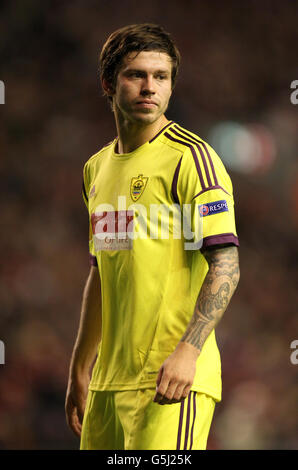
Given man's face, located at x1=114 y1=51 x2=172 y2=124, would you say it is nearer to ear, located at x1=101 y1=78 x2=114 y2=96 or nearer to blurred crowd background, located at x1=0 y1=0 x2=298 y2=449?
ear, located at x1=101 y1=78 x2=114 y2=96

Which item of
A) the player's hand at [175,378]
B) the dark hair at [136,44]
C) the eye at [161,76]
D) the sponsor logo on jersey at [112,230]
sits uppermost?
the dark hair at [136,44]

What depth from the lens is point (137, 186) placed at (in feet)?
7.74

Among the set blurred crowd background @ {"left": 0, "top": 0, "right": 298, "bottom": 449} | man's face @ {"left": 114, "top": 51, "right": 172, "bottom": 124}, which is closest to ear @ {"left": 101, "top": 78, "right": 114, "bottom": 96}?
man's face @ {"left": 114, "top": 51, "right": 172, "bottom": 124}

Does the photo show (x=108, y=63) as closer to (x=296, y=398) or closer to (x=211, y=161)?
(x=211, y=161)

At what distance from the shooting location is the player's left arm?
6.70ft

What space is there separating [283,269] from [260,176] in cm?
73

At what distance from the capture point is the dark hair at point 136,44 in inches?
95.1

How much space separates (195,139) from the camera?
236 centimetres

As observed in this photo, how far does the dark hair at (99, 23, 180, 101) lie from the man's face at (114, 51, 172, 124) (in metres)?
0.02

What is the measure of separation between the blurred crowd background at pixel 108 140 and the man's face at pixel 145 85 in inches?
126

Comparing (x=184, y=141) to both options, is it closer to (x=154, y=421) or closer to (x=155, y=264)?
(x=155, y=264)

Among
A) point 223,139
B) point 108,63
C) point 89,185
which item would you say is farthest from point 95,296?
point 223,139

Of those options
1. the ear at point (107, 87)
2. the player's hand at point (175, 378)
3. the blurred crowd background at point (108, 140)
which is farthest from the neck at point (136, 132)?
the blurred crowd background at point (108, 140)

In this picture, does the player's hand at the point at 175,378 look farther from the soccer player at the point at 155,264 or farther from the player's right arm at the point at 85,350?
the player's right arm at the point at 85,350
